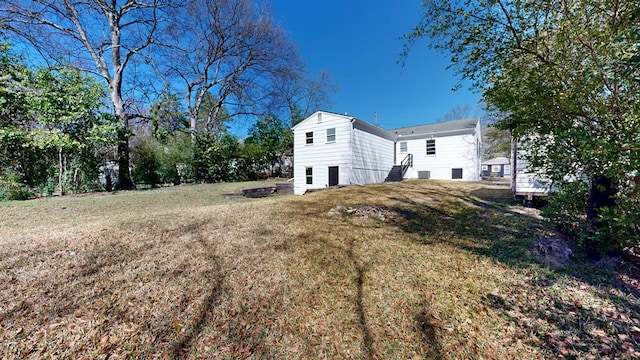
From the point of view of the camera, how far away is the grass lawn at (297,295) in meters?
1.97

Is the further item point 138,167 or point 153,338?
point 138,167

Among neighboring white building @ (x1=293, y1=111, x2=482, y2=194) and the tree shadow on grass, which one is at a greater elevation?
neighboring white building @ (x1=293, y1=111, x2=482, y2=194)

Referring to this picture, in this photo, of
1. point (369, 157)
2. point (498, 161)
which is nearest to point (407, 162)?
point (369, 157)

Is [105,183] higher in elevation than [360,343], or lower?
higher

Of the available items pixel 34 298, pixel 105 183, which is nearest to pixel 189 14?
pixel 105 183

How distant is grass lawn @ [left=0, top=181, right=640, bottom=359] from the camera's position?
77.4 inches

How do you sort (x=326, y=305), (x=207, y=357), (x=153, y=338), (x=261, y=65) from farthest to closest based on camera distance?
(x=261, y=65), (x=326, y=305), (x=153, y=338), (x=207, y=357)

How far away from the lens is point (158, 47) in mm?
13289

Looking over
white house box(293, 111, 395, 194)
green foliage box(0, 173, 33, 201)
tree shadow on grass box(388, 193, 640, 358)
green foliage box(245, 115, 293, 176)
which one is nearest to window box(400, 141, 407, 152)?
white house box(293, 111, 395, 194)

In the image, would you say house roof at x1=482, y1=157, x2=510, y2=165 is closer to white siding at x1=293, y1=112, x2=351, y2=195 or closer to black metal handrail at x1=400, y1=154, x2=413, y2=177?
black metal handrail at x1=400, y1=154, x2=413, y2=177

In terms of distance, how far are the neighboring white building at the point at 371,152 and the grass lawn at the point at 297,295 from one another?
785 cm

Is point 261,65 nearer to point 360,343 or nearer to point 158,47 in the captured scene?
point 158,47

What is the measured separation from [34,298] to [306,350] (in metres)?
2.85

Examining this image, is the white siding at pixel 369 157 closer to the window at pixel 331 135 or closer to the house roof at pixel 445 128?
the window at pixel 331 135
